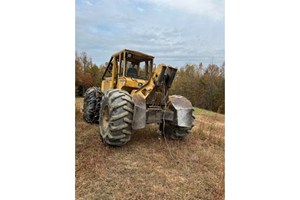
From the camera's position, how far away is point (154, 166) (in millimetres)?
1759

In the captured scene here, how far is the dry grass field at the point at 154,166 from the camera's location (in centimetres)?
152

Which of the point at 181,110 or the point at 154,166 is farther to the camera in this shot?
the point at 181,110

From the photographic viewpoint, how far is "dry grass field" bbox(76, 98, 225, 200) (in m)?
1.52

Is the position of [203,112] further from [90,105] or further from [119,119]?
[90,105]

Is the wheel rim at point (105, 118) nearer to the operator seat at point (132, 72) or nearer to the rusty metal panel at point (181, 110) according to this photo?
the operator seat at point (132, 72)

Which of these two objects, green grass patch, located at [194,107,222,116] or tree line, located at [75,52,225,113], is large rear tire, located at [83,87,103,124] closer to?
tree line, located at [75,52,225,113]

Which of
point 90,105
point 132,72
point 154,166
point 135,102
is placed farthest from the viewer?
point 132,72

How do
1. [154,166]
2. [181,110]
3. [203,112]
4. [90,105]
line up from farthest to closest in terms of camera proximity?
[90,105] < [181,110] < [203,112] < [154,166]

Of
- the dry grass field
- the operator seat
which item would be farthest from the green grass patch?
the operator seat

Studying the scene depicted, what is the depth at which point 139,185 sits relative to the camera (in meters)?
1.55

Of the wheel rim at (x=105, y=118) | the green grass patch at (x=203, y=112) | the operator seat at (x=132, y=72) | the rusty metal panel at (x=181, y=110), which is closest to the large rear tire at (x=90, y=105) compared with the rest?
the wheel rim at (x=105, y=118)

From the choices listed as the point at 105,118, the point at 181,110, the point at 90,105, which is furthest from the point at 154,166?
the point at 90,105
